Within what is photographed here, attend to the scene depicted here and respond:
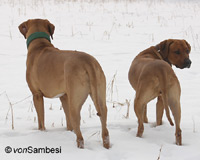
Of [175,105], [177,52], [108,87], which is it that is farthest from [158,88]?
[108,87]

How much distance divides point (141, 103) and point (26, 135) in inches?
53.9

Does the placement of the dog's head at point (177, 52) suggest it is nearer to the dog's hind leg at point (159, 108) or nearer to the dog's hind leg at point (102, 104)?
the dog's hind leg at point (159, 108)

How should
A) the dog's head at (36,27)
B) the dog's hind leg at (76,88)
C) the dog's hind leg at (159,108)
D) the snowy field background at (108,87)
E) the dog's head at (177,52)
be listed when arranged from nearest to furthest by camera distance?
the dog's hind leg at (76,88)
the snowy field background at (108,87)
the dog's hind leg at (159,108)
the dog's head at (36,27)
the dog's head at (177,52)

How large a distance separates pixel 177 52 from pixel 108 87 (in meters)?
1.75

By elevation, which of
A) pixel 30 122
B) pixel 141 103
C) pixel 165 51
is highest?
pixel 165 51

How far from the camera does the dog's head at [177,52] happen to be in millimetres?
3904

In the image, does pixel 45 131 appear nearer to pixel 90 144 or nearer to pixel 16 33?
pixel 90 144

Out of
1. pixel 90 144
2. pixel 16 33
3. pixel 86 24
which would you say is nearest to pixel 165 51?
pixel 90 144

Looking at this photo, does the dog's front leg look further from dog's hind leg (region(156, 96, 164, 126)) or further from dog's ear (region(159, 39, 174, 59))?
dog's ear (region(159, 39, 174, 59))

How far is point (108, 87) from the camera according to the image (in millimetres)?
5352

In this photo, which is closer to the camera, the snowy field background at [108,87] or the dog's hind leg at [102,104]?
the dog's hind leg at [102,104]

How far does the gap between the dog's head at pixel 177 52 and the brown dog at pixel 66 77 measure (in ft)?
4.93

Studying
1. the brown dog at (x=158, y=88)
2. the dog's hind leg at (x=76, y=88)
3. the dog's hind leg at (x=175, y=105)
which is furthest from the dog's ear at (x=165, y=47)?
the dog's hind leg at (x=76, y=88)

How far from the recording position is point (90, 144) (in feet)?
9.98
